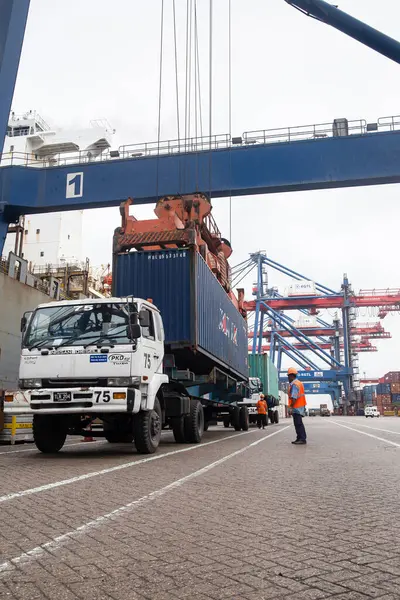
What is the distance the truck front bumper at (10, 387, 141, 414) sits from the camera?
772 cm

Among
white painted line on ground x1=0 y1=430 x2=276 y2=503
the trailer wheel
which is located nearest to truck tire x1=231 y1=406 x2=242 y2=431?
the trailer wheel

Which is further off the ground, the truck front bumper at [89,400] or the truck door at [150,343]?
the truck door at [150,343]

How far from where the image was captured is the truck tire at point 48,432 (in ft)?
28.2

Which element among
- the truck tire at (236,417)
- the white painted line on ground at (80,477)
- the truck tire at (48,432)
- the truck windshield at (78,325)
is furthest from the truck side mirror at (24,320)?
the truck tire at (236,417)

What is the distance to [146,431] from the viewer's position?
8344mm

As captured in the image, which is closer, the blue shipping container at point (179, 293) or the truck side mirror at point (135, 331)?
the truck side mirror at point (135, 331)

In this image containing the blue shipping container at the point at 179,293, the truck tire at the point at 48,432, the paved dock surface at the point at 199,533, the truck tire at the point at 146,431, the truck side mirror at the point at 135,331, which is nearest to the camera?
the paved dock surface at the point at 199,533

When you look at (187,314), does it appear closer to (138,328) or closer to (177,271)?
(177,271)

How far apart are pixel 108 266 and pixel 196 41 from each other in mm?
30275

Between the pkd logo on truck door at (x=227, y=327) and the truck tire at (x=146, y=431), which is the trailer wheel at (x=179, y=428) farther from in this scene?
the pkd logo on truck door at (x=227, y=327)

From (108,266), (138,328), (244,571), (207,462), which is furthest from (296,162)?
(108,266)

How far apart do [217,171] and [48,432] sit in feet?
33.2

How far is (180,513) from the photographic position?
4160mm

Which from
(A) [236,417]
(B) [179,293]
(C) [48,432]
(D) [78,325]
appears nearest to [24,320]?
(D) [78,325]
